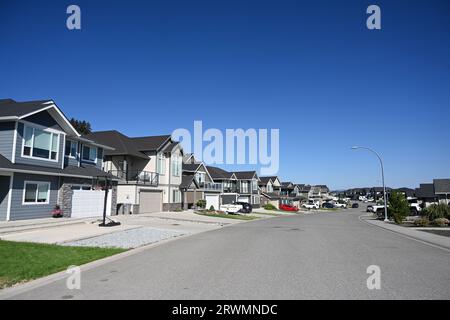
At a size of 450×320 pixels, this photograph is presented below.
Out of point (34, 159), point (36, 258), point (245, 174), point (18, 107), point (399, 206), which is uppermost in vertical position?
point (18, 107)

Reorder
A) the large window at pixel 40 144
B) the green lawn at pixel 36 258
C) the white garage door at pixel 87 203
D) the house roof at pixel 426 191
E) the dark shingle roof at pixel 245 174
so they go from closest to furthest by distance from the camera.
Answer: the green lawn at pixel 36 258, the large window at pixel 40 144, the white garage door at pixel 87 203, the house roof at pixel 426 191, the dark shingle roof at pixel 245 174

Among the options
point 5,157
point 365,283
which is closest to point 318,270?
point 365,283

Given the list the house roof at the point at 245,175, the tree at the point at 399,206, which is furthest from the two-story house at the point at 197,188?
the tree at the point at 399,206

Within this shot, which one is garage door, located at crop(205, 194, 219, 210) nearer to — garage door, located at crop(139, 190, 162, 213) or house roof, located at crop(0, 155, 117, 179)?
garage door, located at crop(139, 190, 162, 213)

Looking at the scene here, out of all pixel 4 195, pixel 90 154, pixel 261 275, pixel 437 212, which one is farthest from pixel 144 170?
pixel 261 275

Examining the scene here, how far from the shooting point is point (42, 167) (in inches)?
864

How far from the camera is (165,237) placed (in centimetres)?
1747

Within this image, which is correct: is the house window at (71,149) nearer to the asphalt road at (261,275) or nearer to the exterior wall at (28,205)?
the exterior wall at (28,205)

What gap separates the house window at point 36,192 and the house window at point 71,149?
400cm

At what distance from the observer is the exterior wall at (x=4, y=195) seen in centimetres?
1925

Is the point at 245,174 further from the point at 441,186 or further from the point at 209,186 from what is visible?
the point at 441,186

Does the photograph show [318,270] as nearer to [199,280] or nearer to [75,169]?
[199,280]

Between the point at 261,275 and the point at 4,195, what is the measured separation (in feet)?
55.9
